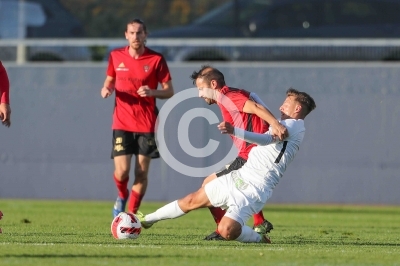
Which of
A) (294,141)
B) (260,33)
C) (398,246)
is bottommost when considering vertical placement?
(398,246)

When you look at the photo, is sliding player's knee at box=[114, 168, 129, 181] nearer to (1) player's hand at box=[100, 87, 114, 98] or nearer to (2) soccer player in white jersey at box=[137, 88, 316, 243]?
(1) player's hand at box=[100, 87, 114, 98]

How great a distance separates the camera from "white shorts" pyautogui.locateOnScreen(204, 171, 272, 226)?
8.10 m

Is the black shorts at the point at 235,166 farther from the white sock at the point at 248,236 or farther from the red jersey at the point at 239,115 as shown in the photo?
the white sock at the point at 248,236

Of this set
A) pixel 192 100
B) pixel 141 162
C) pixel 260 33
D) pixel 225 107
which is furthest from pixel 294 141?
pixel 260 33

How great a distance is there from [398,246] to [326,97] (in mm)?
9400

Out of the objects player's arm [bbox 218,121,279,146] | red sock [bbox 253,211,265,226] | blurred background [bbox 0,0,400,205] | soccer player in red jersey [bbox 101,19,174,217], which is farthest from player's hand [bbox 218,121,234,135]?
blurred background [bbox 0,0,400,205]

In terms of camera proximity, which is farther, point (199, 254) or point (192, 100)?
point (192, 100)

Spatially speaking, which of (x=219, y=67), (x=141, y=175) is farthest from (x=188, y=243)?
(x=219, y=67)

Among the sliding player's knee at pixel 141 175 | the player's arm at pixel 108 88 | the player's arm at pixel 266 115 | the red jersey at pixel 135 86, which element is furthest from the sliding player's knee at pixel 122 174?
the player's arm at pixel 266 115

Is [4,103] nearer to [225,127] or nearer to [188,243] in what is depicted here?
[188,243]

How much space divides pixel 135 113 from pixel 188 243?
336cm

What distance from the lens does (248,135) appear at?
7633 millimetres

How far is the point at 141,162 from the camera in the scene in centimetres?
1118

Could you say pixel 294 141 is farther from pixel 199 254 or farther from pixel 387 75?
pixel 387 75
